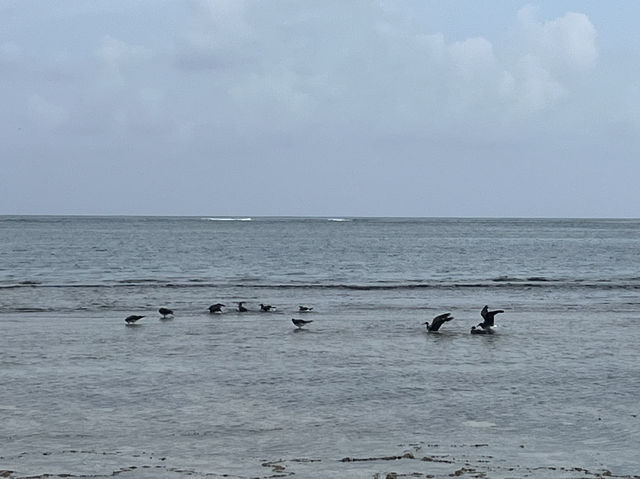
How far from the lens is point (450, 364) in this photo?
17750 millimetres

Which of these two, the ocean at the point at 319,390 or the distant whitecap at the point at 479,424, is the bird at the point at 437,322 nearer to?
the ocean at the point at 319,390

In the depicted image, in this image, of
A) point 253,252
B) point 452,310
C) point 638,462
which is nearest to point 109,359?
point 638,462

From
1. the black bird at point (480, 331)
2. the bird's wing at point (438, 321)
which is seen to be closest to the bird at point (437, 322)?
the bird's wing at point (438, 321)

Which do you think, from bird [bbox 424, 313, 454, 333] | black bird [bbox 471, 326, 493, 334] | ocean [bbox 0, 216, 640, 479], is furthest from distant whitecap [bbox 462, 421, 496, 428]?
bird [bbox 424, 313, 454, 333]

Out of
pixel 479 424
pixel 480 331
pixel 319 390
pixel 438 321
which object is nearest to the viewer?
Answer: pixel 479 424

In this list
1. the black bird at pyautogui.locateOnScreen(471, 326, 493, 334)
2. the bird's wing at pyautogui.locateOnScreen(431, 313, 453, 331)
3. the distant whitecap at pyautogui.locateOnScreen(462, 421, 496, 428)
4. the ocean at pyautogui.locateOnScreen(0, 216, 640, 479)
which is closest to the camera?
the ocean at pyautogui.locateOnScreen(0, 216, 640, 479)

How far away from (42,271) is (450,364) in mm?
40411

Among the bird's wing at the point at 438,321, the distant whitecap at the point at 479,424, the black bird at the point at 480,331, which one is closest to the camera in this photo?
the distant whitecap at the point at 479,424

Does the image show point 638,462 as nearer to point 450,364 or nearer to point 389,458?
point 389,458

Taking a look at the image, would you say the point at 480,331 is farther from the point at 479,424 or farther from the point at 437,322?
the point at 479,424

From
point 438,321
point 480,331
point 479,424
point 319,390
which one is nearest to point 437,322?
point 438,321

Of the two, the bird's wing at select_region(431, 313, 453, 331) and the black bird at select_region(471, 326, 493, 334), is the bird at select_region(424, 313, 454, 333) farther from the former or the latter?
the black bird at select_region(471, 326, 493, 334)

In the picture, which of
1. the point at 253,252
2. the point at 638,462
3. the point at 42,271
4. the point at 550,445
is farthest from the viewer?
the point at 253,252

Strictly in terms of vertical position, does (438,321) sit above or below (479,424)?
above
